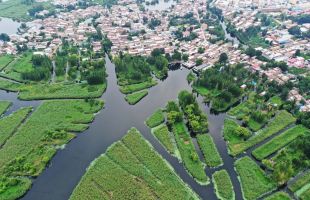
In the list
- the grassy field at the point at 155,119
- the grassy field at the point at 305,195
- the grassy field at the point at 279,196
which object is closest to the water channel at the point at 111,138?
the grassy field at the point at 155,119

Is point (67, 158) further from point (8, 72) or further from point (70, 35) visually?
point (70, 35)

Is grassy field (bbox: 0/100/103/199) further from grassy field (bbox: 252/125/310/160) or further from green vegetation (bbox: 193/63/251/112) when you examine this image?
grassy field (bbox: 252/125/310/160)

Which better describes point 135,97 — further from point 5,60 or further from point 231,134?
point 5,60

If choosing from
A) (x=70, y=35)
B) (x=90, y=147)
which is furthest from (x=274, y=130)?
(x=70, y=35)

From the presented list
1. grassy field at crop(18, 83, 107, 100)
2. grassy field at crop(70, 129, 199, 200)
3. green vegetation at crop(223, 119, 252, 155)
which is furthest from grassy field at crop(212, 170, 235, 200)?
grassy field at crop(18, 83, 107, 100)

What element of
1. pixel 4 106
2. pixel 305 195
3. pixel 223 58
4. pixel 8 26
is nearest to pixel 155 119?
pixel 305 195

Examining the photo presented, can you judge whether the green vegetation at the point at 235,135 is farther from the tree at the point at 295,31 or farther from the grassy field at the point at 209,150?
the tree at the point at 295,31
